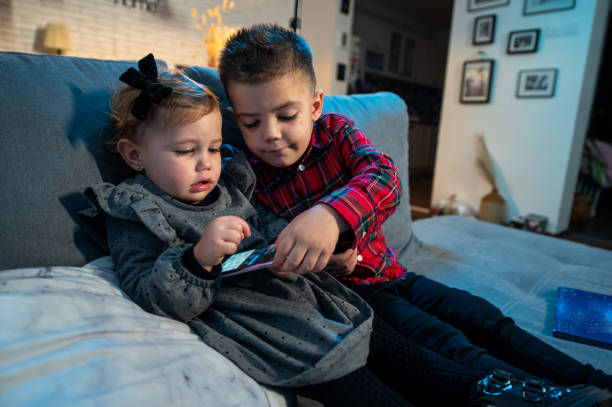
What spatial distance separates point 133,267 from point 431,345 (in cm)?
62

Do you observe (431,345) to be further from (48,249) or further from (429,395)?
(48,249)

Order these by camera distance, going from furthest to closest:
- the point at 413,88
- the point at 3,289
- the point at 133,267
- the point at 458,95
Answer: the point at 413,88, the point at 458,95, the point at 133,267, the point at 3,289

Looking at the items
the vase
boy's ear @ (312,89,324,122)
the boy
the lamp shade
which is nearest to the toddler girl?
the boy

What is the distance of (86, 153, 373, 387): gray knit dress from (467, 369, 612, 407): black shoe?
203 millimetres

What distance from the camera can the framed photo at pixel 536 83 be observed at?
3346mm

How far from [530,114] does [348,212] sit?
3569 millimetres

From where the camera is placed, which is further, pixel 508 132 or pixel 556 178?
pixel 508 132

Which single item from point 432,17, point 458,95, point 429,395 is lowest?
point 429,395

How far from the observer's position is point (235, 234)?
60 centimetres

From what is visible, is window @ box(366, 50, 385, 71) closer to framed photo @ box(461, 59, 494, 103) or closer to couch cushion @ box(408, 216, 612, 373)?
framed photo @ box(461, 59, 494, 103)

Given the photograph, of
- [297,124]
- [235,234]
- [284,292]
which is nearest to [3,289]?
[235,234]

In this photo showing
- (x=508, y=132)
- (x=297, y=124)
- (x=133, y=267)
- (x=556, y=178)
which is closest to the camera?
(x=133, y=267)

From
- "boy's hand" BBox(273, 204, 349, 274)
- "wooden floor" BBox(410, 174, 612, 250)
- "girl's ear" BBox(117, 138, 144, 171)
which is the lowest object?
"wooden floor" BBox(410, 174, 612, 250)

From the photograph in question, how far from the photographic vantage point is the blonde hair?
0.75 m
